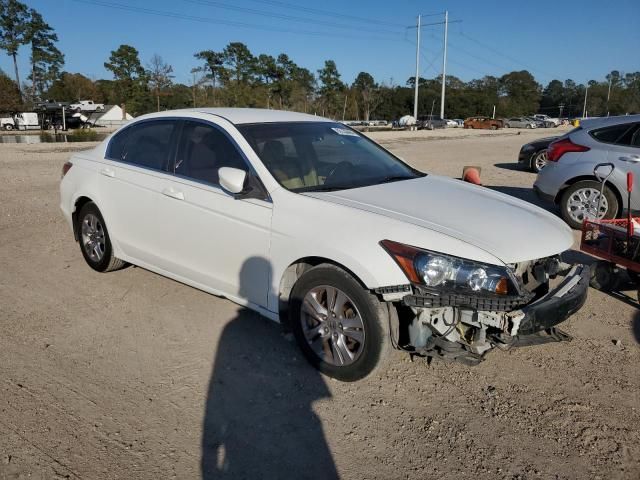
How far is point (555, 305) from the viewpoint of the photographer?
10.5ft

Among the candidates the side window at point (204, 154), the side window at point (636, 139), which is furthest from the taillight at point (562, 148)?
the side window at point (204, 154)

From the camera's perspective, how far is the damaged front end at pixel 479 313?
9.74ft

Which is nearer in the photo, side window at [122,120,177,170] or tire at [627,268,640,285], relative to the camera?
side window at [122,120,177,170]

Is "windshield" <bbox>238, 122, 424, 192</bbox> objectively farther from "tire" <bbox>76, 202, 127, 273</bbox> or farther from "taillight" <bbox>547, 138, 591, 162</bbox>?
"taillight" <bbox>547, 138, 591, 162</bbox>

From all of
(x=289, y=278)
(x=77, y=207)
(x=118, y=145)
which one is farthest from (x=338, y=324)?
(x=77, y=207)

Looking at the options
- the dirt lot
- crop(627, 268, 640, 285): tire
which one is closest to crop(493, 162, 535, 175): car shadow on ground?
crop(627, 268, 640, 285): tire

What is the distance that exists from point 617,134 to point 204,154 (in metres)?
5.89

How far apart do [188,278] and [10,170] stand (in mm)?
11647

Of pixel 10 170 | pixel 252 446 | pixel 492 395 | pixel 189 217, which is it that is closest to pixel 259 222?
pixel 189 217

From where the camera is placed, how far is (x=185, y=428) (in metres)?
2.97

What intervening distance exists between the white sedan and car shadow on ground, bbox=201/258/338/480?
0.25 metres

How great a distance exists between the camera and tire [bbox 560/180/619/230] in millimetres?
7158

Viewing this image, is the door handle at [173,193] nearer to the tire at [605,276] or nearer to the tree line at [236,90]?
the tire at [605,276]

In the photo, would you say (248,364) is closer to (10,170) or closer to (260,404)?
(260,404)
